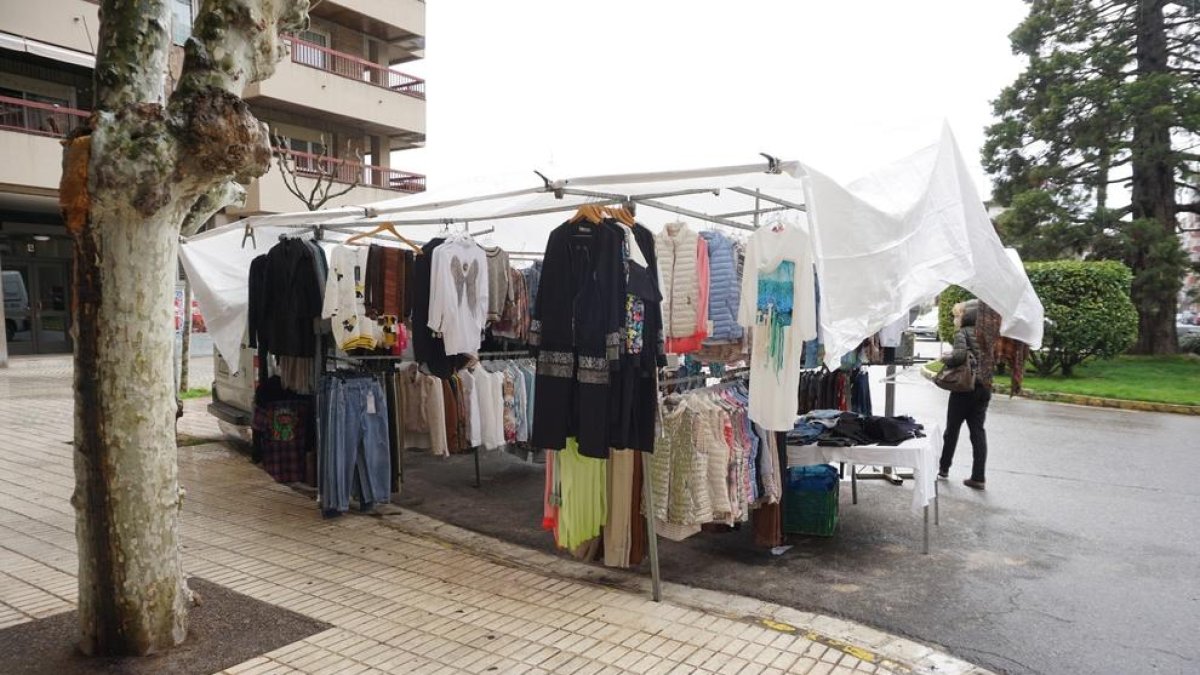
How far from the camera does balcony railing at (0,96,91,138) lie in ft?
55.2

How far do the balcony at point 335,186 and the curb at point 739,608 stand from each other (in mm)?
15497

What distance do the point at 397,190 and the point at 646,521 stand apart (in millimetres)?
21591

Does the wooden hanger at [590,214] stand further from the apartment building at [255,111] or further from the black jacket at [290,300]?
the apartment building at [255,111]

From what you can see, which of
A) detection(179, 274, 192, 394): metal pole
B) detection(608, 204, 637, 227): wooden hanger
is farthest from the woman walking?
detection(179, 274, 192, 394): metal pole

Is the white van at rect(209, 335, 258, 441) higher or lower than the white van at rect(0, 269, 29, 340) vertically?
lower

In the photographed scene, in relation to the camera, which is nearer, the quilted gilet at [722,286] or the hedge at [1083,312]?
the quilted gilet at [722,286]

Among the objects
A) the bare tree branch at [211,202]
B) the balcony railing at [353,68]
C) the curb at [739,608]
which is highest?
the balcony railing at [353,68]

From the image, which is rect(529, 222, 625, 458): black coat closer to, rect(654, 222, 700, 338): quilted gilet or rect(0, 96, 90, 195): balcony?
rect(654, 222, 700, 338): quilted gilet

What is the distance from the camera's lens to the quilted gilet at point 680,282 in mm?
4988

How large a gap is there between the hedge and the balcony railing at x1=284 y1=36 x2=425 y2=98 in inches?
748

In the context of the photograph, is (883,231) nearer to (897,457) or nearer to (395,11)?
(897,457)

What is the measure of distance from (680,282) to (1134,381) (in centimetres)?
1477

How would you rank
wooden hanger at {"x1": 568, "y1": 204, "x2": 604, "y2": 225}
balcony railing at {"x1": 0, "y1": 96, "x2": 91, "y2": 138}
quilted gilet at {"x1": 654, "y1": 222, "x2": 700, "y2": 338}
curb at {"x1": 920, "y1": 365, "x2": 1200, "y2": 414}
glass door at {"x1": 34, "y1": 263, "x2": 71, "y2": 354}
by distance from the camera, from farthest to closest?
1. glass door at {"x1": 34, "y1": 263, "x2": 71, "y2": 354}
2. balcony railing at {"x1": 0, "y1": 96, "x2": 91, "y2": 138}
3. curb at {"x1": 920, "y1": 365, "x2": 1200, "y2": 414}
4. quilted gilet at {"x1": 654, "y1": 222, "x2": 700, "y2": 338}
5. wooden hanger at {"x1": 568, "y1": 204, "x2": 604, "y2": 225}

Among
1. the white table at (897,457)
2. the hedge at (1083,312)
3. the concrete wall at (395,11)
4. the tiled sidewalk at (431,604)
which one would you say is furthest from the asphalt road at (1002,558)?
the concrete wall at (395,11)
